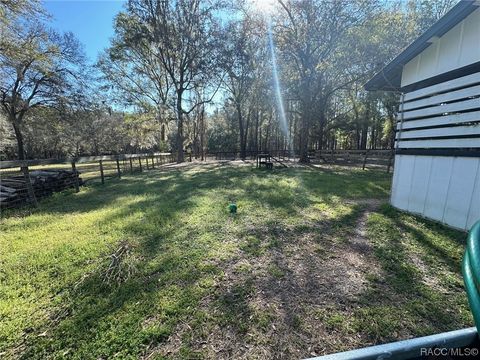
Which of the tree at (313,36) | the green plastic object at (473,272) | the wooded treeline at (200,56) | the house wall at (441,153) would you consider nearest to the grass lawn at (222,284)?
the house wall at (441,153)

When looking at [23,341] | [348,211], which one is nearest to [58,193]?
[23,341]

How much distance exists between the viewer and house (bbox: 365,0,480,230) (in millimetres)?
4043

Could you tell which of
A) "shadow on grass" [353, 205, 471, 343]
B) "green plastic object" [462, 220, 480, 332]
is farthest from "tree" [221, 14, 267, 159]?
"green plastic object" [462, 220, 480, 332]

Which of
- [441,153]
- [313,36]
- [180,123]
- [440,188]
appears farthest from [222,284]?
[180,123]

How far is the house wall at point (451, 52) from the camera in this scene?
4020mm

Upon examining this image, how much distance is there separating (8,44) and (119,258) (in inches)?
389

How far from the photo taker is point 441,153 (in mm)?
4594

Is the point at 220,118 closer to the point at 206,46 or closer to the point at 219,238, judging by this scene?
the point at 206,46

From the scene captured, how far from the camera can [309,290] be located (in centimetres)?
263

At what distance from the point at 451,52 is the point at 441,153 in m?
1.84

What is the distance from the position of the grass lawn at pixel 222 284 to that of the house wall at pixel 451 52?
9.71 ft

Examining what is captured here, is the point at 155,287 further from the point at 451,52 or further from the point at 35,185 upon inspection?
the point at 35,185

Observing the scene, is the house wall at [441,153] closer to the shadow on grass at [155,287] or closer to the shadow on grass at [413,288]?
the shadow on grass at [413,288]

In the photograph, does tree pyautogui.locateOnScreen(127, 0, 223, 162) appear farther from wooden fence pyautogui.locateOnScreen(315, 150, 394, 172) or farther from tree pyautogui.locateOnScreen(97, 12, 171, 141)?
Answer: wooden fence pyautogui.locateOnScreen(315, 150, 394, 172)
